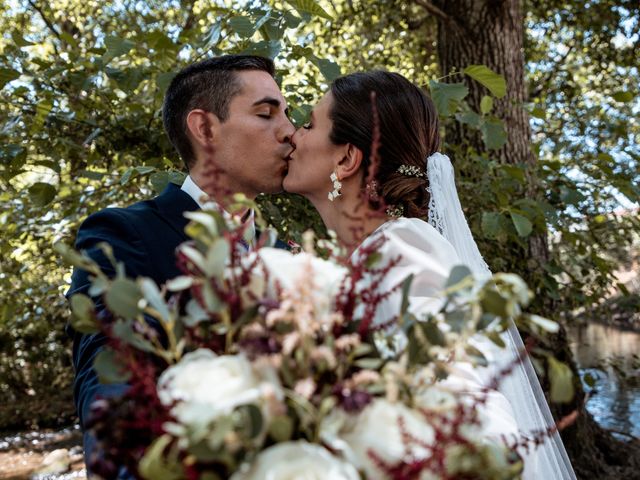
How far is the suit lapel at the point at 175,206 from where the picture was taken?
224cm

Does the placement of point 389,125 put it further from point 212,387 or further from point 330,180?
point 212,387

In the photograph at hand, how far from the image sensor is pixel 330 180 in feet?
7.84

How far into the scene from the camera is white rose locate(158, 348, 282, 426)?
69 centimetres

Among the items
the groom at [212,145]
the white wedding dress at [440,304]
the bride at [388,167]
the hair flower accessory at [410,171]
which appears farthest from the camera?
the hair flower accessory at [410,171]

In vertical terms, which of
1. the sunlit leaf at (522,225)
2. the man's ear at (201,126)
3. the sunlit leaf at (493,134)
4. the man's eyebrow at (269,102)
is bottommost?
the sunlit leaf at (522,225)

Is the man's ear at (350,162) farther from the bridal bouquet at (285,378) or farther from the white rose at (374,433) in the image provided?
the white rose at (374,433)

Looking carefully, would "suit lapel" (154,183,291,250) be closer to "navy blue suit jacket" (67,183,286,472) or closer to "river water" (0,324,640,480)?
"navy blue suit jacket" (67,183,286,472)

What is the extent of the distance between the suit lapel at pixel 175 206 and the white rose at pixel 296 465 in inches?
62.2

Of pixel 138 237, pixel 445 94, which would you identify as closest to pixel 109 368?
pixel 138 237

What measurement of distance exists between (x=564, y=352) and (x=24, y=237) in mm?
3739

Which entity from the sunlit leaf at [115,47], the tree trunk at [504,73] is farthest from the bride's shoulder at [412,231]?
the tree trunk at [504,73]

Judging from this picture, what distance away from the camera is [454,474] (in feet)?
2.44

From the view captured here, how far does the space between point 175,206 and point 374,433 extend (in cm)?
171

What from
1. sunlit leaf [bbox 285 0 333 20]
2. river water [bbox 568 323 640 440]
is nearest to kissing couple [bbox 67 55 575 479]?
sunlit leaf [bbox 285 0 333 20]
